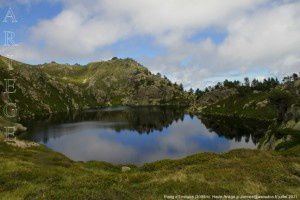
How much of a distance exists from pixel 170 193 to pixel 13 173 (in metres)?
13.7

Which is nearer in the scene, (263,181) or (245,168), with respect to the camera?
(263,181)

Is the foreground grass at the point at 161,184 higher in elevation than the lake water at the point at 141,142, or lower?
higher

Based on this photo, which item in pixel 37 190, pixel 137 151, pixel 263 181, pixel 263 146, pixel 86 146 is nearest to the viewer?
pixel 37 190

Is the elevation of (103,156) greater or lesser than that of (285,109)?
lesser

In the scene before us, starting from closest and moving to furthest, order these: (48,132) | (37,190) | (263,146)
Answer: (37,190)
(263,146)
(48,132)

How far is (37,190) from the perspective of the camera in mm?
22297

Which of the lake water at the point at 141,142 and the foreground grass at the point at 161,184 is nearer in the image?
the foreground grass at the point at 161,184

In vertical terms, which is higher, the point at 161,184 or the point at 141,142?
the point at 161,184

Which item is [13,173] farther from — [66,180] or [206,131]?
[206,131]

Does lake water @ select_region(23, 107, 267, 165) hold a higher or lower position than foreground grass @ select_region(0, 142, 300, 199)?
lower

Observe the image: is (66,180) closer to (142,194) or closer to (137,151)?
(142,194)

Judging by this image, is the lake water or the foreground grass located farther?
the lake water

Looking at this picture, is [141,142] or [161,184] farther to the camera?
[141,142]

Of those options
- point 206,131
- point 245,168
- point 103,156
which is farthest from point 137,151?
point 245,168
